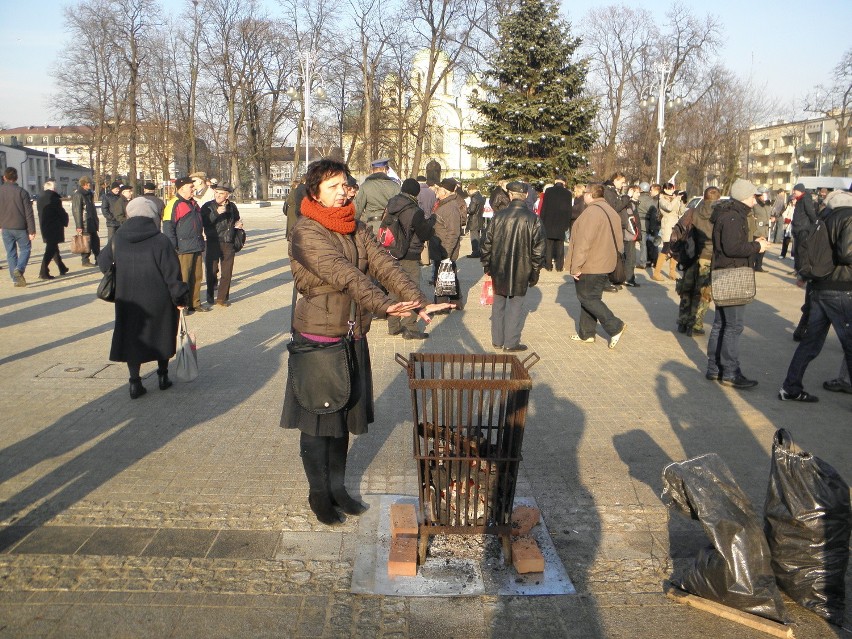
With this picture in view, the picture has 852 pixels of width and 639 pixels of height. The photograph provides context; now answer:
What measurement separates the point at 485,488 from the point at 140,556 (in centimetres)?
178

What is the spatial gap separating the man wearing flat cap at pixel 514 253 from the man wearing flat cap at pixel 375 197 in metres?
1.94

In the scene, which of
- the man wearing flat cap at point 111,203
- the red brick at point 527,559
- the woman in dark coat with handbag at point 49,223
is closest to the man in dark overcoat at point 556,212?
the man wearing flat cap at point 111,203

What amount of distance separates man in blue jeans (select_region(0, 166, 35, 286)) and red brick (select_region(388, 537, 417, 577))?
11.5 meters

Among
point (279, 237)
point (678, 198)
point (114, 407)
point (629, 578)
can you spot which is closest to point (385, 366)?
point (114, 407)

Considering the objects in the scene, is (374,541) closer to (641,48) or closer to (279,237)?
(279,237)

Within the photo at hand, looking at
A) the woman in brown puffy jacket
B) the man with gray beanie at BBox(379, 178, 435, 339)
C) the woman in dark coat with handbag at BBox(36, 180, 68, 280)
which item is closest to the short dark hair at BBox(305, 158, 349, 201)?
the woman in brown puffy jacket

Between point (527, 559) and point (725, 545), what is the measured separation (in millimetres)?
915

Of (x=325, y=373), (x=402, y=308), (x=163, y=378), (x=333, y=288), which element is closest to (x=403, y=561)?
(x=325, y=373)

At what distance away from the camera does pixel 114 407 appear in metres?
6.64

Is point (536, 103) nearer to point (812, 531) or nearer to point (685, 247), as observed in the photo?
point (685, 247)

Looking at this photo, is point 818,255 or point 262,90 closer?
point 818,255

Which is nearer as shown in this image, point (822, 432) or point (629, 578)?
point (629, 578)

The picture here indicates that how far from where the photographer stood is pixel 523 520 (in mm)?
4121

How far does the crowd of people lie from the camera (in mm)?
4020
